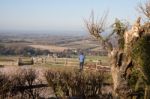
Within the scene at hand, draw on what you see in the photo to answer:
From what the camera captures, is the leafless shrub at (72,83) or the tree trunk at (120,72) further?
the leafless shrub at (72,83)

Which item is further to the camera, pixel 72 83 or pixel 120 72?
pixel 72 83

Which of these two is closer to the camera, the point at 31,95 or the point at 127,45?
the point at 127,45

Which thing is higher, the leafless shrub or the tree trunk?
the tree trunk

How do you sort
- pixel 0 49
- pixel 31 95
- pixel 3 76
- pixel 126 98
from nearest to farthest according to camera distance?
pixel 126 98 → pixel 3 76 → pixel 31 95 → pixel 0 49

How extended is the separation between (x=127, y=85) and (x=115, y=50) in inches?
62.5

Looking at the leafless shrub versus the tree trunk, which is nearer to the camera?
the tree trunk

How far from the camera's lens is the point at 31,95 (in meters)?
21.3

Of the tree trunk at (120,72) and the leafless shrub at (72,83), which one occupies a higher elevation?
the tree trunk at (120,72)

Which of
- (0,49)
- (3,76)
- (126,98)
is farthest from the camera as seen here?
(0,49)

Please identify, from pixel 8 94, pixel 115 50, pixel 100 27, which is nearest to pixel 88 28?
pixel 100 27

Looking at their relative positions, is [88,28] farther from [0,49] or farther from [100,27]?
[0,49]

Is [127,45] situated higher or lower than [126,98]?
higher

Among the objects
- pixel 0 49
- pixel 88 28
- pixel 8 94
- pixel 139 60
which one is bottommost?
pixel 0 49

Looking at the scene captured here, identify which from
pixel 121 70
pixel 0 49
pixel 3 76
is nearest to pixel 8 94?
pixel 3 76
